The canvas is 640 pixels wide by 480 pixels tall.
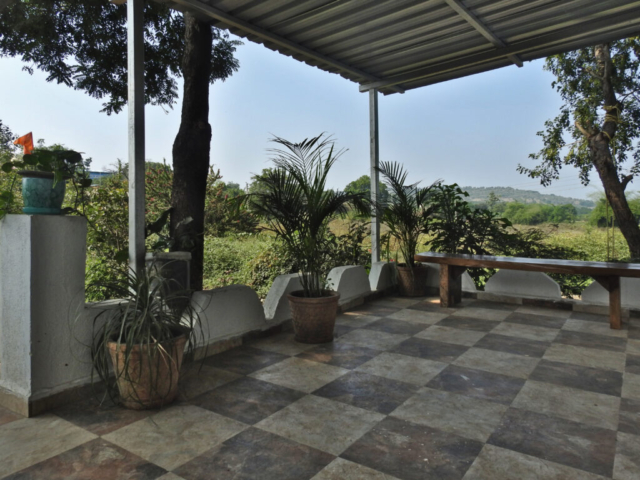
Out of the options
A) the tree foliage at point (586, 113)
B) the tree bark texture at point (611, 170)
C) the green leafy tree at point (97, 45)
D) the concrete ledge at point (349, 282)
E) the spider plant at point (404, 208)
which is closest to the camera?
the concrete ledge at point (349, 282)

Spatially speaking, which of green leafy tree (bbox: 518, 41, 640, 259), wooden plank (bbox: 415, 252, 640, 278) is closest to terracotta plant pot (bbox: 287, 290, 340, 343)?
wooden plank (bbox: 415, 252, 640, 278)

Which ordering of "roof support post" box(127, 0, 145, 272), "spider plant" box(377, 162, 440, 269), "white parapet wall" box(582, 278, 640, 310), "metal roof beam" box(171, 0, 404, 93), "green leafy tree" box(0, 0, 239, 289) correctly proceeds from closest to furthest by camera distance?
"roof support post" box(127, 0, 145, 272), "metal roof beam" box(171, 0, 404, 93), "white parapet wall" box(582, 278, 640, 310), "spider plant" box(377, 162, 440, 269), "green leafy tree" box(0, 0, 239, 289)

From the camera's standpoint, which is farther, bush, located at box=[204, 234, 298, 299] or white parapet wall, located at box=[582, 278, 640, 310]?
bush, located at box=[204, 234, 298, 299]

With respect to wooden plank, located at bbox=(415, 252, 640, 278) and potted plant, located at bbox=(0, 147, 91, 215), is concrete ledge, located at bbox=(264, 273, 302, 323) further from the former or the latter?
potted plant, located at bbox=(0, 147, 91, 215)

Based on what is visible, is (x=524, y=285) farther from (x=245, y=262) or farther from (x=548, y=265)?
(x=245, y=262)

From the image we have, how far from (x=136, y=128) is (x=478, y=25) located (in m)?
2.95

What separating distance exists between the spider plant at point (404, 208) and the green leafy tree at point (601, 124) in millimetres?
4783

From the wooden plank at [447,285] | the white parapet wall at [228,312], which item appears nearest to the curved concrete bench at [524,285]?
the wooden plank at [447,285]

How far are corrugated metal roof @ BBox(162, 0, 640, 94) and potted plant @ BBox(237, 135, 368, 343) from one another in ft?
3.38

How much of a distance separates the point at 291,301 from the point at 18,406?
1.99 m

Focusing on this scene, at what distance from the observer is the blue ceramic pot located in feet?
7.92

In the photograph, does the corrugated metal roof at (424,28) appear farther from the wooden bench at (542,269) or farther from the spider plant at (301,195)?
the wooden bench at (542,269)

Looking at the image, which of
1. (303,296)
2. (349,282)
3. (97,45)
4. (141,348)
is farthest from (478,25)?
(97,45)

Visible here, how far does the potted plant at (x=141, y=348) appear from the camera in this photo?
240cm
